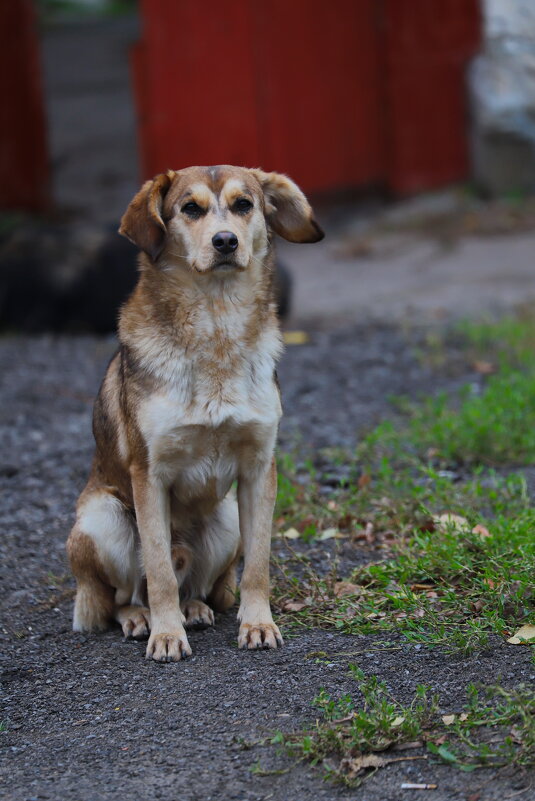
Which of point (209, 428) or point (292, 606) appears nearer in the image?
point (209, 428)

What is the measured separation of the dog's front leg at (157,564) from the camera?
11.6 feet

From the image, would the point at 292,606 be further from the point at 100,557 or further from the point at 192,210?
the point at 192,210

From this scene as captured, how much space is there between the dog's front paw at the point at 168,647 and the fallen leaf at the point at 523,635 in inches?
40.6

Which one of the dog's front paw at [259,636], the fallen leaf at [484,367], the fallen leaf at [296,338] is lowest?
the fallen leaf at [296,338]

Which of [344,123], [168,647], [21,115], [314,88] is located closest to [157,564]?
[168,647]

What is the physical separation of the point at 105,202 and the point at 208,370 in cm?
871

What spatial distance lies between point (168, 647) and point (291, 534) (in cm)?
115

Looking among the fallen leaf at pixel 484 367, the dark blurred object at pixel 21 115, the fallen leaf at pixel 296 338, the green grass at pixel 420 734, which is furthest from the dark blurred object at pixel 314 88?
the green grass at pixel 420 734

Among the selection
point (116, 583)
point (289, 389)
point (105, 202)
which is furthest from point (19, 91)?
point (116, 583)

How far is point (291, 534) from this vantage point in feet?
Answer: 15.0

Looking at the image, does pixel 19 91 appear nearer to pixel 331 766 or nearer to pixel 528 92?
pixel 528 92

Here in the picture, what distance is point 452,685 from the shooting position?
10.3 feet

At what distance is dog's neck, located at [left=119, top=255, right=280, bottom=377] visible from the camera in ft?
11.7

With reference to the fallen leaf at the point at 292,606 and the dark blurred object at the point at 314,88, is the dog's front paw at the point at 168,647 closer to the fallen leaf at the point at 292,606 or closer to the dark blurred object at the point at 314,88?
the fallen leaf at the point at 292,606
